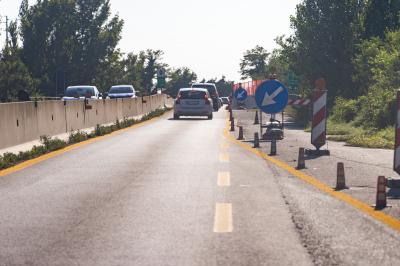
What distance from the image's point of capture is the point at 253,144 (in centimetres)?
1919

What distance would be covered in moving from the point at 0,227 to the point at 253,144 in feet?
40.6

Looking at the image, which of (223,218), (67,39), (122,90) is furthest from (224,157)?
(67,39)

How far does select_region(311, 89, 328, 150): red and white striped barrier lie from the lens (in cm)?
1567

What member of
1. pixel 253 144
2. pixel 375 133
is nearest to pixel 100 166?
pixel 253 144

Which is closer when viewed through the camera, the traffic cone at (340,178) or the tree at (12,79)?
the traffic cone at (340,178)

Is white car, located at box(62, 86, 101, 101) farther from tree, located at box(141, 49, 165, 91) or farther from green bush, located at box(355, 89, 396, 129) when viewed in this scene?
tree, located at box(141, 49, 165, 91)

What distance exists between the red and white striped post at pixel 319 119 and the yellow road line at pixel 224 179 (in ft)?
13.6

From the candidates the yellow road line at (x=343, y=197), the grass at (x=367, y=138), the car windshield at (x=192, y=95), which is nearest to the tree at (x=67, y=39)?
the car windshield at (x=192, y=95)

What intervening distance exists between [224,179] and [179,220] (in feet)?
11.9

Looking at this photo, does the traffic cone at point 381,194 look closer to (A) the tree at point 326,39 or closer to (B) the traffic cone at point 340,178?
(B) the traffic cone at point 340,178

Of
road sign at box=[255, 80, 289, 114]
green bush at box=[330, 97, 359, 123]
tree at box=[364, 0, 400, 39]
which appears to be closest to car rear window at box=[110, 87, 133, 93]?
tree at box=[364, 0, 400, 39]

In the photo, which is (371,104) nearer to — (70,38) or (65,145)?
(65,145)

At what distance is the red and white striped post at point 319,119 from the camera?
51.4 ft

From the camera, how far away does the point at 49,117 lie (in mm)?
20156
